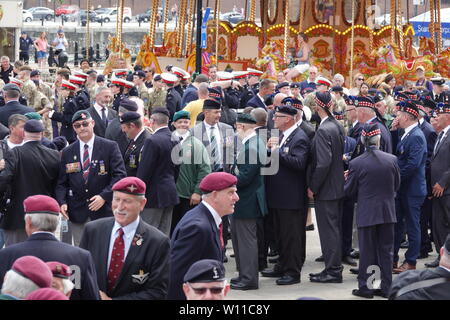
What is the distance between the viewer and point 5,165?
33.1ft

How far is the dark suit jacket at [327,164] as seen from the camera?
1105 centimetres

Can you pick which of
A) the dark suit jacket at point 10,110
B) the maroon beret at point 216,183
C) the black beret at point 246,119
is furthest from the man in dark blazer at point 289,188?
the dark suit jacket at point 10,110

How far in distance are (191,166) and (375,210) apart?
2315 mm

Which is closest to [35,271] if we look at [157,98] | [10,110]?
[10,110]

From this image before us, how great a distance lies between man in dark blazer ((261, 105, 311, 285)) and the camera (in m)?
11.2

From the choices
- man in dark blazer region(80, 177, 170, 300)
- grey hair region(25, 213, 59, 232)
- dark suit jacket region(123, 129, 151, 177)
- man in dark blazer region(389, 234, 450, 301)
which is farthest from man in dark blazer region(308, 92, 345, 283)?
grey hair region(25, 213, 59, 232)

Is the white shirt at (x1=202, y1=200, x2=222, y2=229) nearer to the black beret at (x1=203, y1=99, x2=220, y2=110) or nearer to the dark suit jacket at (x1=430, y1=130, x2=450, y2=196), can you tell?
the black beret at (x1=203, y1=99, x2=220, y2=110)

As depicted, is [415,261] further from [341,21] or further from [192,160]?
[341,21]

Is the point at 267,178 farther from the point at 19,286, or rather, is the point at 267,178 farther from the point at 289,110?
the point at 19,286

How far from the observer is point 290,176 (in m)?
11.2

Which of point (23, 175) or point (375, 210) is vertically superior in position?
point (23, 175)

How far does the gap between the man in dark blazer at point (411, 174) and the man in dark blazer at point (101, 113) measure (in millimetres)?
4313

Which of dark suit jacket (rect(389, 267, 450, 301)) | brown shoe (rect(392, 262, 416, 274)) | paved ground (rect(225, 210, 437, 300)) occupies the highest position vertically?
dark suit jacket (rect(389, 267, 450, 301))

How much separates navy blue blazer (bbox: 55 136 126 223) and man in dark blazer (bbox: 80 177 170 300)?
2716 mm
